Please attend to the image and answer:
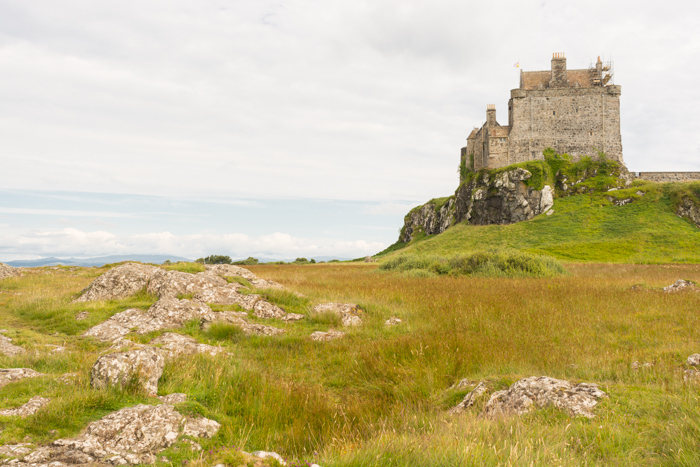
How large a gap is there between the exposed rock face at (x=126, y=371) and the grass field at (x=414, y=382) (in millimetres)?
158

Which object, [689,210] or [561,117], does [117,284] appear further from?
[561,117]

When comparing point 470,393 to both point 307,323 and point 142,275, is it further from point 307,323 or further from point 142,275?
point 142,275

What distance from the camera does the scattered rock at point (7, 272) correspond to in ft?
67.8

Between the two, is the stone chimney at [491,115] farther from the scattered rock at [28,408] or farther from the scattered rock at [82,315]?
the scattered rock at [28,408]

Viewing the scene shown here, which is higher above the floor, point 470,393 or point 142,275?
point 142,275

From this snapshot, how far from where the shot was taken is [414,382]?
5.68 meters

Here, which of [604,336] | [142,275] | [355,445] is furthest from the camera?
[142,275]

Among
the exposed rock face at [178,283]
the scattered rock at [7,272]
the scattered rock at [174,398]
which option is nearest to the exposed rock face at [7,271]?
the scattered rock at [7,272]

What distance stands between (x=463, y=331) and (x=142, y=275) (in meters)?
11.9

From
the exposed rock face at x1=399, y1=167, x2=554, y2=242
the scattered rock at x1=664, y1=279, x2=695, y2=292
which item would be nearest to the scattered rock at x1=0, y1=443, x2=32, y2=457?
the scattered rock at x1=664, y1=279, x2=695, y2=292

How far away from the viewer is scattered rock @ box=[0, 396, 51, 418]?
4.05 m

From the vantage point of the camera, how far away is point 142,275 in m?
14.2

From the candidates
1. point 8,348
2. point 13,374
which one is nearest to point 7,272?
point 8,348

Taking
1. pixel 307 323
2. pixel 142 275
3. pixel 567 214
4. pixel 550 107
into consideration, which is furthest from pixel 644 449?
pixel 550 107
